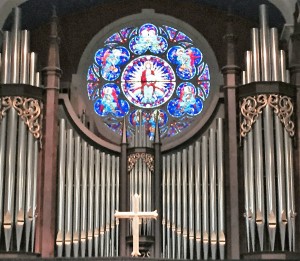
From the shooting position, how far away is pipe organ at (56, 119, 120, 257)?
17.3 metres

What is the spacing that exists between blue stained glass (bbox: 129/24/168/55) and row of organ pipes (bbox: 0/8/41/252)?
4031mm

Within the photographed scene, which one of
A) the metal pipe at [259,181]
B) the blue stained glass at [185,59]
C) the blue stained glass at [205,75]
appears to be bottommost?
the metal pipe at [259,181]

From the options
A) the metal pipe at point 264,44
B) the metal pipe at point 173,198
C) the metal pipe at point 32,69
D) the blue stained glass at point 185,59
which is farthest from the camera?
the blue stained glass at point 185,59

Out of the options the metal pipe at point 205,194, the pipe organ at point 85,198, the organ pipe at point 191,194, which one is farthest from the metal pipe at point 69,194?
the metal pipe at point 205,194

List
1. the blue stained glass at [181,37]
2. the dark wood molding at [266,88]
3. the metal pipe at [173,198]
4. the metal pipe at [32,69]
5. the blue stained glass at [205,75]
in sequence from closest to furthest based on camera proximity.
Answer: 1. the metal pipe at [173,198]
2. the dark wood molding at [266,88]
3. the metal pipe at [32,69]
4. the blue stained glass at [205,75]
5. the blue stained glass at [181,37]

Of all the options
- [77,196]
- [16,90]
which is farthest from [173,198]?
[16,90]

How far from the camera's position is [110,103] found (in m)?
21.6

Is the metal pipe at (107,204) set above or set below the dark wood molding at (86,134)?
below

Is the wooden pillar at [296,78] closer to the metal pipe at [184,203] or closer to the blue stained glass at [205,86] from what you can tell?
the metal pipe at [184,203]

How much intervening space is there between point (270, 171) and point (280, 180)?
0.79 feet

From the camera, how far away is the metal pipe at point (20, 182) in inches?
675

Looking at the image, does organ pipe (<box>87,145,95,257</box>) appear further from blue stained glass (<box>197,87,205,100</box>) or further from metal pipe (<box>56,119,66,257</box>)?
blue stained glass (<box>197,87,205,100</box>)

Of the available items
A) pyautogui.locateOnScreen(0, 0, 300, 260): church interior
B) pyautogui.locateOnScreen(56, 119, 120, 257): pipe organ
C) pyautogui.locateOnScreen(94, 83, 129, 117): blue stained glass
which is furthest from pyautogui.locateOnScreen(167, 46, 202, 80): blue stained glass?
pyautogui.locateOnScreen(56, 119, 120, 257): pipe organ

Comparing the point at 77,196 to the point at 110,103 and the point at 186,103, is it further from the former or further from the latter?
the point at 186,103
